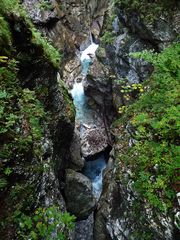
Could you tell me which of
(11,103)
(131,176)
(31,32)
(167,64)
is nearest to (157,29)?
(167,64)

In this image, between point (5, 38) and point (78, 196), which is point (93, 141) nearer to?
point (78, 196)

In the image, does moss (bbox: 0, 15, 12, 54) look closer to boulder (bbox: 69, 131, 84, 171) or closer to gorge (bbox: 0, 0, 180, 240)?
gorge (bbox: 0, 0, 180, 240)

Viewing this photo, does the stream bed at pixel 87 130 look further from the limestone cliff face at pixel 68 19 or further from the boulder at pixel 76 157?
the limestone cliff face at pixel 68 19

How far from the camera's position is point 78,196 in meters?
13.1

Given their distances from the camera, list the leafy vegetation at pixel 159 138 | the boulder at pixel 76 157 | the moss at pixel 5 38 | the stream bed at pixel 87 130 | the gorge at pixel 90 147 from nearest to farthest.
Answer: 1. the gorge at pixel 90 147
2. the leafy vegetation at pixel 159 138
3. the moss at pixel 5 38
4. the stream bed at pixel 87 130
5. the boulder at pixel 76 157

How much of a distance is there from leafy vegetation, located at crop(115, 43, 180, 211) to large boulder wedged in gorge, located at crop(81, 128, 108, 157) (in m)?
7.46

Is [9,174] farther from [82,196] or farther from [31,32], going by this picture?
[82,196]

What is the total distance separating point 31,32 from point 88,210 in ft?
28.5

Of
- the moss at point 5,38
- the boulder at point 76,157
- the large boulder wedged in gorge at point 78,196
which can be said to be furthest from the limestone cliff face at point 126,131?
the moss at point 5,38

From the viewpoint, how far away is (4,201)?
20.0ft

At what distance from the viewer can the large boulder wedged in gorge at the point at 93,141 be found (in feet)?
56.4

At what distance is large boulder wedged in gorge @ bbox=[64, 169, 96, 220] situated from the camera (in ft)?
42.3

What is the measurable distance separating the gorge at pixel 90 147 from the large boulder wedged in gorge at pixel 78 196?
47 millimetres

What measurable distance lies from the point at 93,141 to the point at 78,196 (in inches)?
205
